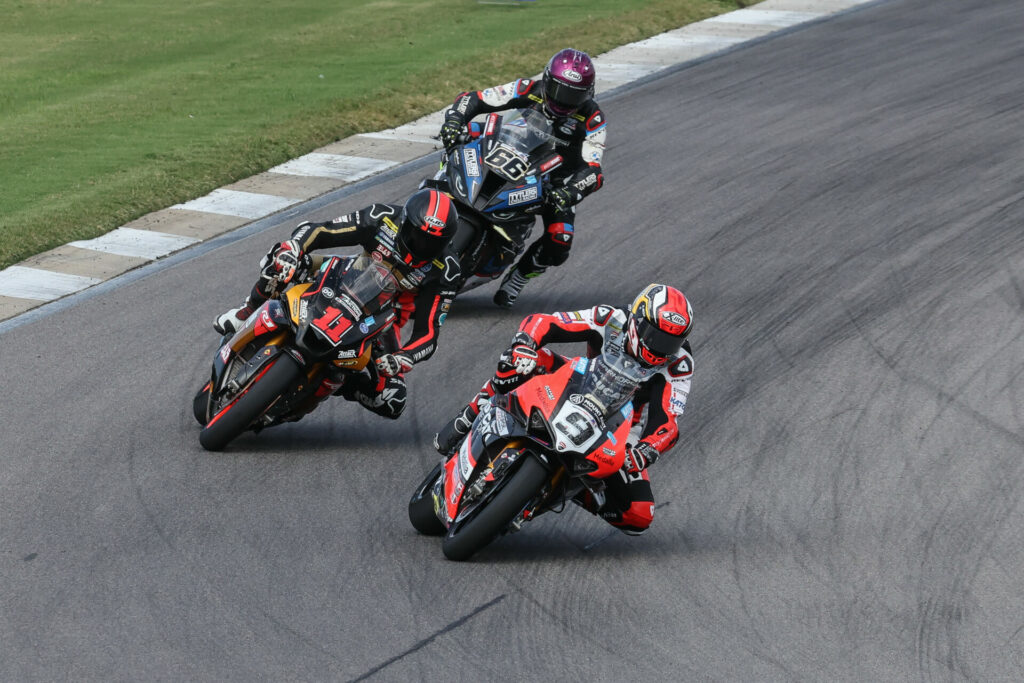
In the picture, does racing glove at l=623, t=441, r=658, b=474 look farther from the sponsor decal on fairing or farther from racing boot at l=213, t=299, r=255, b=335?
the sponsor decal on fairing

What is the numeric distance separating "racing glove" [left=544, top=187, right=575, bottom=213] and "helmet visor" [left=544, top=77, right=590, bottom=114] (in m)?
0.71

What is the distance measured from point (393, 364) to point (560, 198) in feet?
10.6

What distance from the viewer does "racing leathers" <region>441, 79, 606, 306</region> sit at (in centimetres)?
1159

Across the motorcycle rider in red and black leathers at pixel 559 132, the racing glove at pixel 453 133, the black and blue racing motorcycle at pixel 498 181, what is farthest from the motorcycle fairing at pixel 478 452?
the racing glove at pixel 453 133

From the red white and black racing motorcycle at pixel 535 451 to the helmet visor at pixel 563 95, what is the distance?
418 cm

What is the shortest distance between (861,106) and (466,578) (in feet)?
41.7

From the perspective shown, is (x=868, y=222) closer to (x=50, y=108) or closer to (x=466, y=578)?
(x=466, y=578)

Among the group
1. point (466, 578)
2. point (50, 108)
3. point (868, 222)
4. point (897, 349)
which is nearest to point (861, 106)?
point (868, 222)

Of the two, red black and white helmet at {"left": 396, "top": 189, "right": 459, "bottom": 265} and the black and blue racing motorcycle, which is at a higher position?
red black and white helmet at {"left": 396, "top": 189, "right": 459, "bottom": 265}

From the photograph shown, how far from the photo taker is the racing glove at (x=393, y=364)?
8727 mm

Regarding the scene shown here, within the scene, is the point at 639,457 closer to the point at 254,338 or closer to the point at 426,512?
the point at 426,512

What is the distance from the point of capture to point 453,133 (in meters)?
11.7

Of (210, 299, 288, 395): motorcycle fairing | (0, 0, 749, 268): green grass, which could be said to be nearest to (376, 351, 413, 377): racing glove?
(210, 299, 288, 395): motorcycle fairing

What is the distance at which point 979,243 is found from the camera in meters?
13.5
